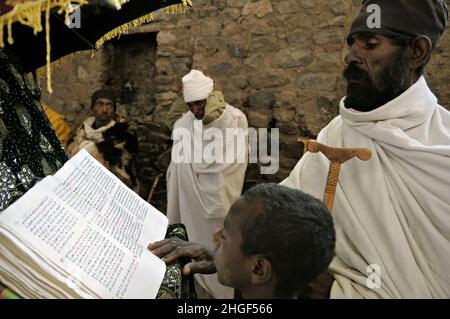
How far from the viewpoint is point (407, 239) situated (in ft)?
4.27

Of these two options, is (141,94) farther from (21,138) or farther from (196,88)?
(21,138)

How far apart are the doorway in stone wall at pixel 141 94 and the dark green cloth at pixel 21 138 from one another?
10.8ft

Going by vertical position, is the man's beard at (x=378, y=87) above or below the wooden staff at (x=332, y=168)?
above

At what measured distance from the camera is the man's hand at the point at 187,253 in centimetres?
123

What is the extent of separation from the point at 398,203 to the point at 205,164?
2352 mm

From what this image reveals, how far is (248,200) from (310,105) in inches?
118

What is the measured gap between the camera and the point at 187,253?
130 centimetres

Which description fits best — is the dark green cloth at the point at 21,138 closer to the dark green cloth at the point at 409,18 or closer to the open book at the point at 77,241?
the open book at the point at 77,241

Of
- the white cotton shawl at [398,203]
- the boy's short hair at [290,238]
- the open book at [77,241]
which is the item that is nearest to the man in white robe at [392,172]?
the white cotton shawl at [398,203]

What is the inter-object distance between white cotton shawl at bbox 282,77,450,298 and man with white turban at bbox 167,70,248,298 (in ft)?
6.73

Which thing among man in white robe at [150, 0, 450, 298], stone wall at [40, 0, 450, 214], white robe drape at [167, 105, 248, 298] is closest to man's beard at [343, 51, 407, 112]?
man in white robe at [150, 0, 450, 298]

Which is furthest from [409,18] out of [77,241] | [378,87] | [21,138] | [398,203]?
[21,138]
